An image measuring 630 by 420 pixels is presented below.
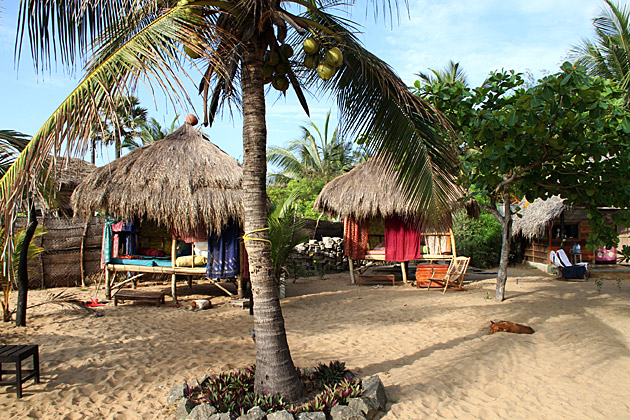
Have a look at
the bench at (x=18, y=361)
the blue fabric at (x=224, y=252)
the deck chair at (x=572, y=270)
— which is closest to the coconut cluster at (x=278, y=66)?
the bench at (x=18, y=361)

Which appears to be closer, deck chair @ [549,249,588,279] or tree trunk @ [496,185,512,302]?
tree trunk @ [496,185,512,302]

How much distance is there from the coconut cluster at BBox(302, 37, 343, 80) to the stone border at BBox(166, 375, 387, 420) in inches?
102

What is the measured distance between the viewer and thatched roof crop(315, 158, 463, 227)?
414 inches

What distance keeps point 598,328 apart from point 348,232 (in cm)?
654

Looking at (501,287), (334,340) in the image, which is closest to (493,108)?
(501,287)

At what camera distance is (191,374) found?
4441mm

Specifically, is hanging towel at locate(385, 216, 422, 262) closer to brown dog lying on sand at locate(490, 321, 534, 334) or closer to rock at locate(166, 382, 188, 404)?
brown dog lying on sand at locate(490, 321, 534, 334)

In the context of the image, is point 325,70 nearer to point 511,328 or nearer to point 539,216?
point 511,328

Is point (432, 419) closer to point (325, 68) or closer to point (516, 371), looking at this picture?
point (516, 371)

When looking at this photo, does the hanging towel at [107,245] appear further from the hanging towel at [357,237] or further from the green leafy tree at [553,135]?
the green leafy tree at [553,135]

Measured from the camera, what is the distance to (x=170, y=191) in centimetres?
779

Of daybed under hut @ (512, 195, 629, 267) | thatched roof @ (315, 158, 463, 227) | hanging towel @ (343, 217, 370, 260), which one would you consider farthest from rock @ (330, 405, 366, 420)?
daybed under hut @ (512, 195, 629, 267)

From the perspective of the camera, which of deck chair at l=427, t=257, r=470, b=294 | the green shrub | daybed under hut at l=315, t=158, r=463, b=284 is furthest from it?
the green shrub

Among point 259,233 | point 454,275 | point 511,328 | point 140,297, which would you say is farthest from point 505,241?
point 140,297
